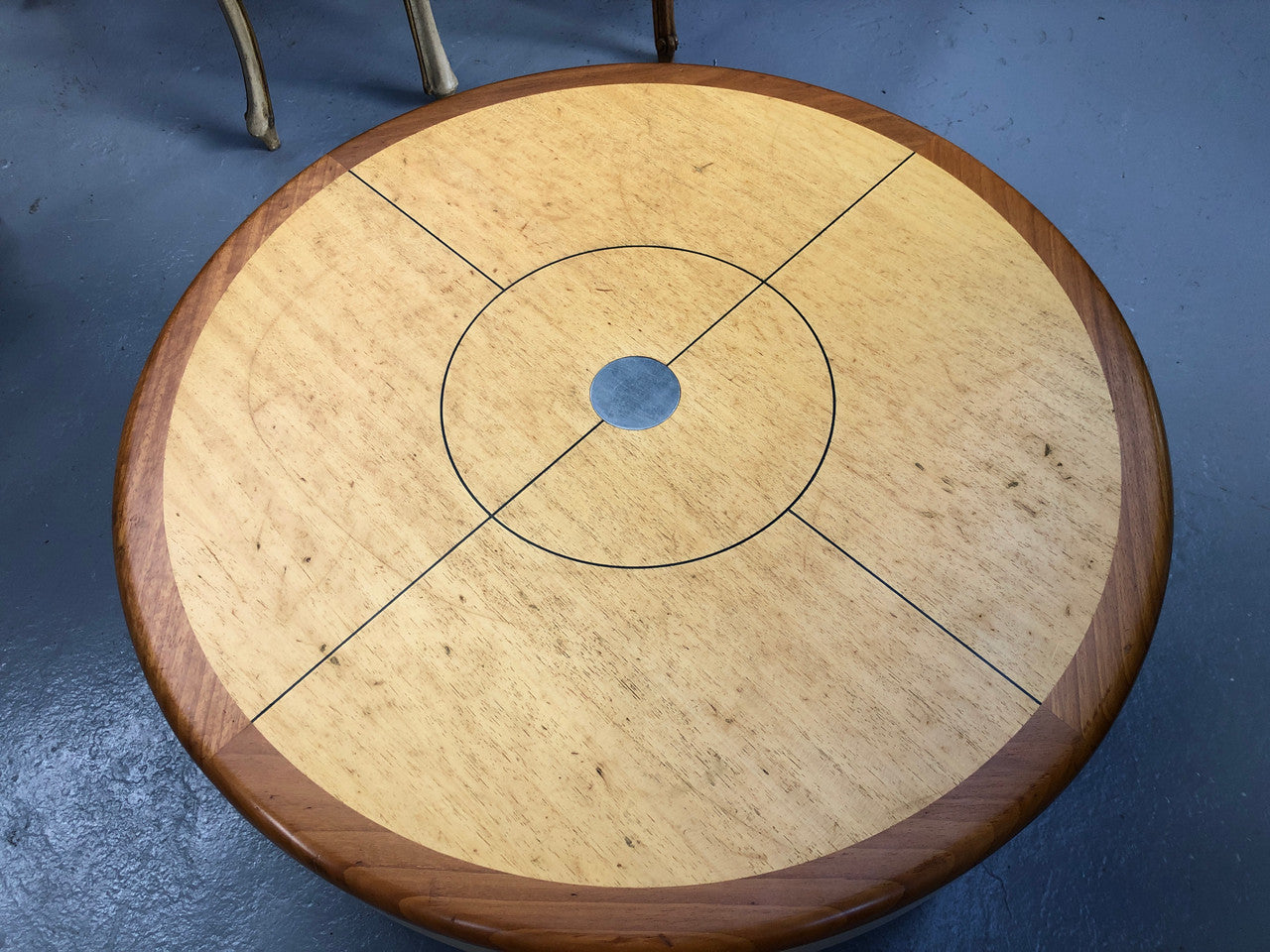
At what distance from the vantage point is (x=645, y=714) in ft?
4.17

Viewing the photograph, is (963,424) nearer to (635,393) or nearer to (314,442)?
(635,393)

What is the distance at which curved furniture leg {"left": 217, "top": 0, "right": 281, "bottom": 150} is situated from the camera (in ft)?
8.88

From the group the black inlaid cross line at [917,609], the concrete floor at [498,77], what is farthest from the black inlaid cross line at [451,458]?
the concrete floor at [498,77]

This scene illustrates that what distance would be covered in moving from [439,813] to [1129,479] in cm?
107

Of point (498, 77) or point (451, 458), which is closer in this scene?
point (451, 458)

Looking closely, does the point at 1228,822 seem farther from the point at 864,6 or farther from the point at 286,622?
the point at 864,6

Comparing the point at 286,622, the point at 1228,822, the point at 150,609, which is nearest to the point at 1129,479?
the point at 1228,822

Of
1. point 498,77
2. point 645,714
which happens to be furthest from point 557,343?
point 498,77

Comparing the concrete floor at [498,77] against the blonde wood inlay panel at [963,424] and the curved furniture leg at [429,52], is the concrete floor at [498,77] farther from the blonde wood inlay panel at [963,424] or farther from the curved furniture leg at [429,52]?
the blonde wood inlay panel at [963,424]

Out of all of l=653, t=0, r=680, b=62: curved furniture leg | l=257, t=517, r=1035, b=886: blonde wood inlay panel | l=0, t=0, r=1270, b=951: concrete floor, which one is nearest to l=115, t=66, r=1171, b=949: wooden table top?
l=257, t=517, r=1035, b=886: blonde wood inlay panel

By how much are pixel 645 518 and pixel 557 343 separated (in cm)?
36

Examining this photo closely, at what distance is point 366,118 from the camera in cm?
297

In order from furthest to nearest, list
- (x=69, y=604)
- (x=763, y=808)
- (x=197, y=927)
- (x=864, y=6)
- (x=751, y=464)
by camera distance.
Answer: (x=864, y=6) < (x=69, y=604) < (x=197, y=927) < (x=751, y=464) < (x=763, y=808)

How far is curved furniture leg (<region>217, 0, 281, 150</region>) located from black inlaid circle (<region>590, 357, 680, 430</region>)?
1.82 m
